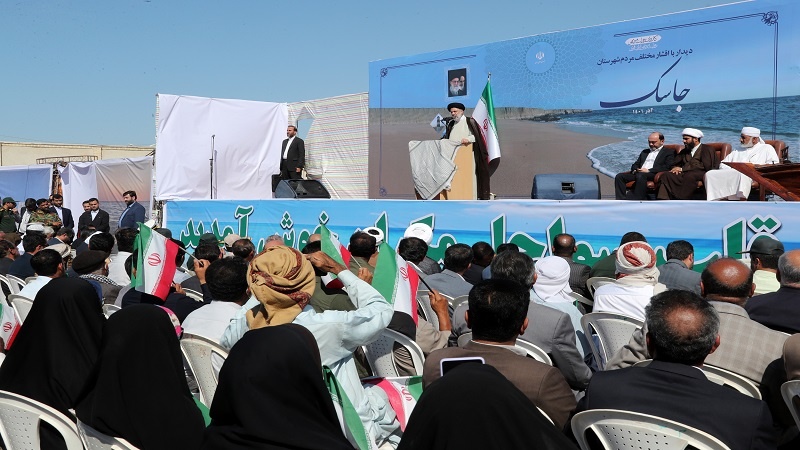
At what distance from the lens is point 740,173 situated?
8.40 meters

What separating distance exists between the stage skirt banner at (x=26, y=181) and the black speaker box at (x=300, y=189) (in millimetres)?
8788

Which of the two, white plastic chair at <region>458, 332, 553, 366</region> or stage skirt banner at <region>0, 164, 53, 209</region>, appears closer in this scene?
white plastic chair at <region>458, 332, 553, 366</region>

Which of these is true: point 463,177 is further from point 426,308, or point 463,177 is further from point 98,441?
point 98,441

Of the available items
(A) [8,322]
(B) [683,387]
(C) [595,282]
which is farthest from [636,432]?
(A) [8,322]

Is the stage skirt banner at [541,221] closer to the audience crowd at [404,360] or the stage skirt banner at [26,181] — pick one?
the audience crowd at [404,360]

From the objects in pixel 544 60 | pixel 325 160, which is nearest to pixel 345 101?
pixel 325 160

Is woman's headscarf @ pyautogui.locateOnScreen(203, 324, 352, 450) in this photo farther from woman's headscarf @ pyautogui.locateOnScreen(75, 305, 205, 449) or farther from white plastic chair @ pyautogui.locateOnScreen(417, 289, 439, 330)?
white plastic chair @ pyautogui.locateOnScreen(417, 289, 439, 330)

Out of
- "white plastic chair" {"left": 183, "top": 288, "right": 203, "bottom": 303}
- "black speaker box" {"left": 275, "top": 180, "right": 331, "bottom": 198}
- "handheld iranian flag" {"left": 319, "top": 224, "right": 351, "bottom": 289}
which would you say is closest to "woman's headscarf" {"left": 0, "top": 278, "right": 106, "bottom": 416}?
"handheld iranian flag" {"left": 319, "top": 224, "right": 351, "bottom": 289}

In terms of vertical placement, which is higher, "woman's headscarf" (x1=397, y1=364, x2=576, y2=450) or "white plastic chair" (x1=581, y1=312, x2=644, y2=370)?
"woman's headscarf" (x1=397, y1=364, x2=576, y2=450)

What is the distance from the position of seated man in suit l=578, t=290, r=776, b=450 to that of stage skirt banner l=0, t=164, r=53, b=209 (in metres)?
19.3

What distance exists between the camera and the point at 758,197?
8.51 meters

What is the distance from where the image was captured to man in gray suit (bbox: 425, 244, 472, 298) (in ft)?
17.9

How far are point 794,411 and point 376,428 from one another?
1553mm

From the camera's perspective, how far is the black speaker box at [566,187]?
32.6 feet
